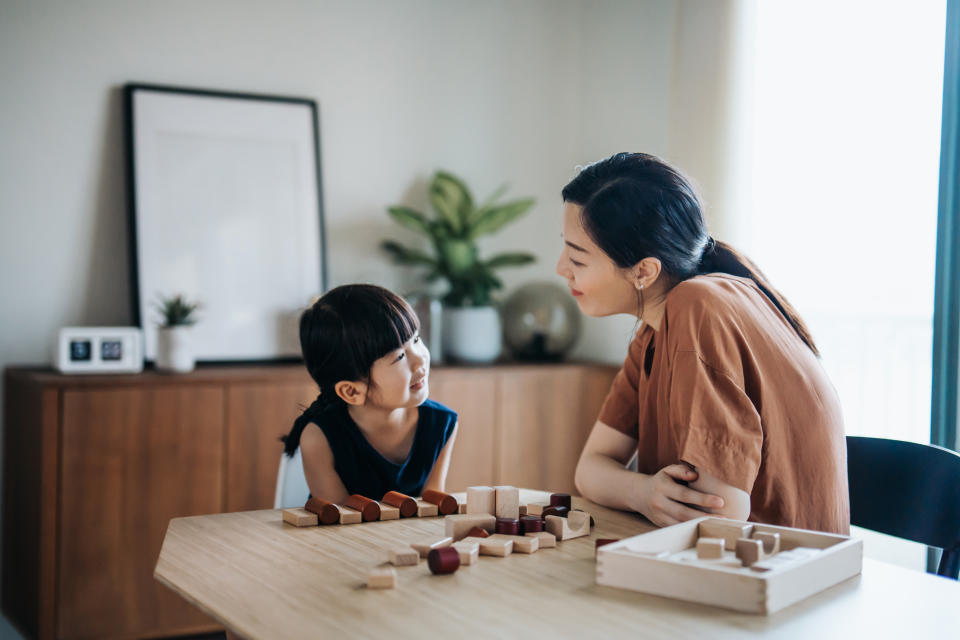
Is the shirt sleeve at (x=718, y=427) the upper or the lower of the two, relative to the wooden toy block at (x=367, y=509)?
upper

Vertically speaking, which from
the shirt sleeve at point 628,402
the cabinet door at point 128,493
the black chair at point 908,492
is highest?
the shirt sleeve at point 628,402

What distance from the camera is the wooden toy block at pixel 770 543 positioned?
1.10 meters

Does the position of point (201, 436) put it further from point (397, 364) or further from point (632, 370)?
point (632, 370)

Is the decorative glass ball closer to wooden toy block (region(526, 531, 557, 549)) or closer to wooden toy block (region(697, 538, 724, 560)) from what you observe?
wooden toy block (region(526, 531, 557, 549))

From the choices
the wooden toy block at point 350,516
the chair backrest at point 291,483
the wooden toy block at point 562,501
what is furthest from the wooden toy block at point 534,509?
the chair backrest at point 291,483

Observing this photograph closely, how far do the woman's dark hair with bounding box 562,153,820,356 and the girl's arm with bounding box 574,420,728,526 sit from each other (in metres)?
0.34

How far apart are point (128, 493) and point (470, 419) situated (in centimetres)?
110

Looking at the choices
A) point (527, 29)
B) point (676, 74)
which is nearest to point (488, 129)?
point (527, 29)

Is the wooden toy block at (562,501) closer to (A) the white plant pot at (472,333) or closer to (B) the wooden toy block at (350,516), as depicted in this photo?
(B) the wooden toy block at (350,516)

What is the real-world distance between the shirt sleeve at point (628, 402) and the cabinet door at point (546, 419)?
1.39 meters

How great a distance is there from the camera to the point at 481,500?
132 cm

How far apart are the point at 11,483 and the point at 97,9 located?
154cm

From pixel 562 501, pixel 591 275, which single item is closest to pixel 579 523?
pixel 562 501

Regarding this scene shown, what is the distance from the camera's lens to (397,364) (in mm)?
1697
